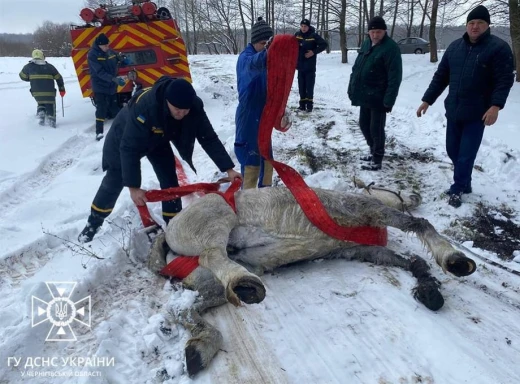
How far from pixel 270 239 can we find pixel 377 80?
324cm

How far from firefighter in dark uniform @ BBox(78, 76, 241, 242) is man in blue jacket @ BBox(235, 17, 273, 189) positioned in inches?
21.5

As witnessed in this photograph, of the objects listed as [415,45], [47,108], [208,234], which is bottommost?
[208,234]

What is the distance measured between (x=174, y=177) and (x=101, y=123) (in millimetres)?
4727

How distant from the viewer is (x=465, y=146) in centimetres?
453

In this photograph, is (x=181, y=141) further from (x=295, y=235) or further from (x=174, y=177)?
(x=295, y=235)

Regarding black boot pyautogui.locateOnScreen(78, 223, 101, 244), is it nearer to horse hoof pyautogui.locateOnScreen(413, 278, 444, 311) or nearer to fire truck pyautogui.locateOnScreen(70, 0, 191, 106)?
horse hoof pyautogui.locateOnScreen(413, 278, 444, 311)

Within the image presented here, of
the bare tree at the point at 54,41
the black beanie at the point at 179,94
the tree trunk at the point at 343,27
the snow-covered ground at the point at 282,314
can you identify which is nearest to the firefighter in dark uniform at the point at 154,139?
the black beanie at the point at 179,94

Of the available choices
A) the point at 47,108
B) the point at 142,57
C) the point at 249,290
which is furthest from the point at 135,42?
the point at 249,290

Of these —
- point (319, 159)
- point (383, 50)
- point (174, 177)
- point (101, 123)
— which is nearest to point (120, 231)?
point (174, 177)

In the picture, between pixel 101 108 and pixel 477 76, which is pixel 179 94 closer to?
pixel 477 76

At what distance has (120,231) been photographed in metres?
4.02

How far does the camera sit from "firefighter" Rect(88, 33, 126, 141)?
26.8 feet

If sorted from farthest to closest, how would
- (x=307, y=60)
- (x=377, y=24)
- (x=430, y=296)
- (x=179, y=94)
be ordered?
(x=307, y=60) → (x=377, y=24) → (x=179, y=94) → (x=430, y=296)

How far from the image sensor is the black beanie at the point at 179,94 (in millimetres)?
3197
